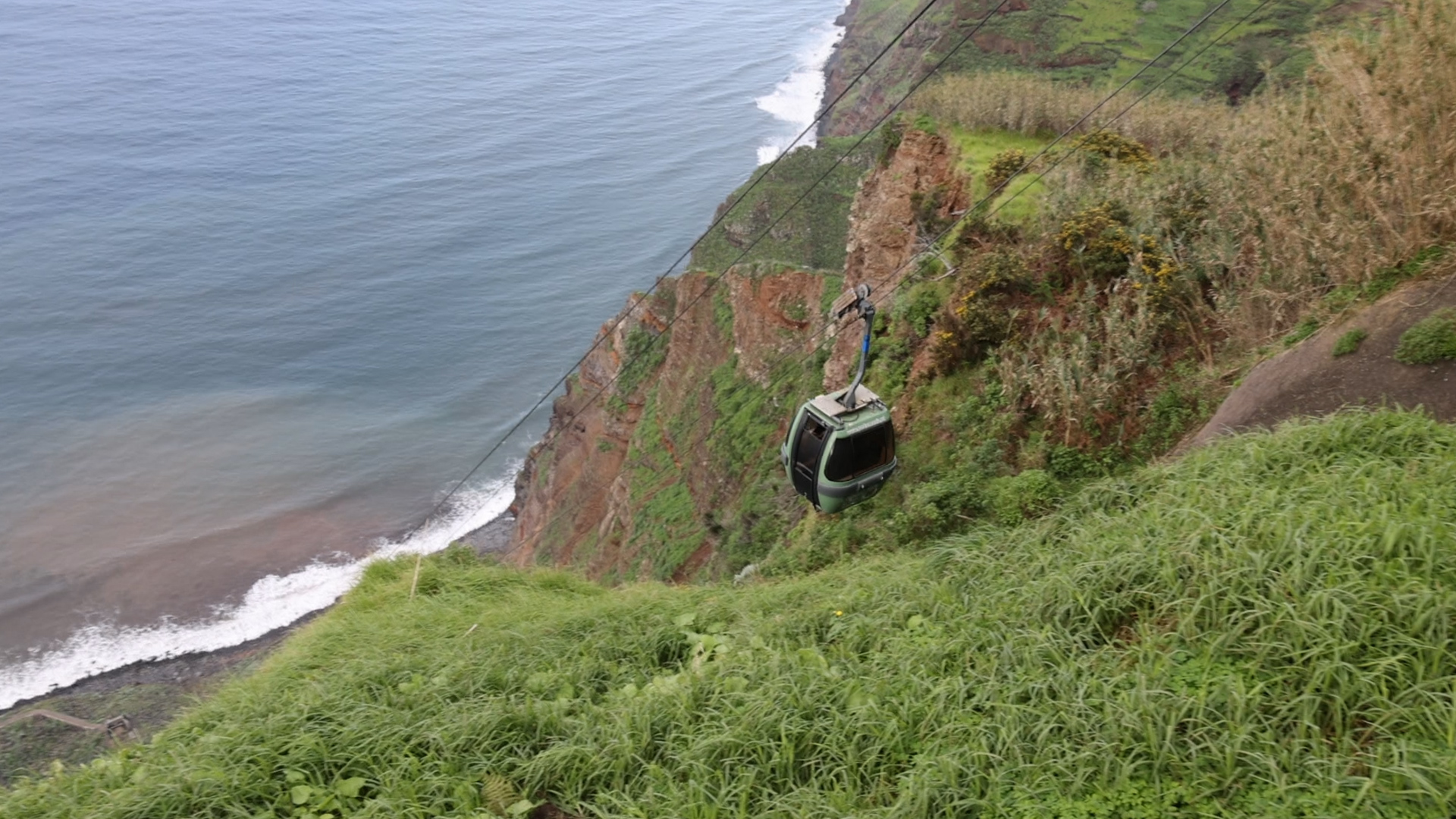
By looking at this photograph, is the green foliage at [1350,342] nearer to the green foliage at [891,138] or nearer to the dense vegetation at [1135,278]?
the dense vegetation at [1135,278]

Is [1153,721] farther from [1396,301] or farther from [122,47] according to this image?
[122,47]

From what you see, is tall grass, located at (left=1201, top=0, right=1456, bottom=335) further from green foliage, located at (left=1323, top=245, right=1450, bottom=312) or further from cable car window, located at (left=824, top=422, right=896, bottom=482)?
cable car window, located at (left=824, top=422, right=896, bottom=482)

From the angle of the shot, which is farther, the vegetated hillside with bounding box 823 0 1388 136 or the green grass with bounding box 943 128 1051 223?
the vegetated hillside with bounding box 823 0 1388 136

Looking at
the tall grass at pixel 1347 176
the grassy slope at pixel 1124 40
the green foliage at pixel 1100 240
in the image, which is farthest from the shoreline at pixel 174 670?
the grassy slope at pixel 1124 40

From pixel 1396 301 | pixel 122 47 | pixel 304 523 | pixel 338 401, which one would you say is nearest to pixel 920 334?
pixel 1396 301

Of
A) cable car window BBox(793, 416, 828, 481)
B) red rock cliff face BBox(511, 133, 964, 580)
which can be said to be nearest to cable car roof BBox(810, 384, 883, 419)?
cable car window BBox(793, 416, 828, 481)
